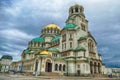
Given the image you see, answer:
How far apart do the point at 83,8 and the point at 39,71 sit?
112 ft

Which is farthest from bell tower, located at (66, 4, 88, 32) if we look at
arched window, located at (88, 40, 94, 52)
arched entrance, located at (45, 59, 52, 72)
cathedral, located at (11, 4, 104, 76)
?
arched entrance, located at (45, 59, 52, 72)

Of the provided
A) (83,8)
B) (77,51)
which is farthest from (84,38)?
(83,8)

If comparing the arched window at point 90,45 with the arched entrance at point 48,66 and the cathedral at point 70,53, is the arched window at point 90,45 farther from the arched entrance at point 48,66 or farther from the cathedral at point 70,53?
the arched entrance at point 48,66

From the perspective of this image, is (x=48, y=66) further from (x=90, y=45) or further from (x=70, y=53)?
(x=90, y=45)

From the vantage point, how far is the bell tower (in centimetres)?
5523

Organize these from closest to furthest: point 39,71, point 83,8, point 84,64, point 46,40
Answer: point 39,71
point 84,64
point 83,8
point 46,40

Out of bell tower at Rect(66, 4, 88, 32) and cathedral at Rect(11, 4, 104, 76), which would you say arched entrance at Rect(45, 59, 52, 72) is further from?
bell tower at Rect(66, 4, 88, 32)

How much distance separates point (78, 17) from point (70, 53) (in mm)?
16591

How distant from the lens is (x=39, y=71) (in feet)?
135

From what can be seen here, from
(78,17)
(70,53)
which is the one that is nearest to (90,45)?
(70,53)

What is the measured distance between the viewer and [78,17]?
5553 cm

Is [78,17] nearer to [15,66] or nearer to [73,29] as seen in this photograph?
[73,29]

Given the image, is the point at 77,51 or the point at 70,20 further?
the point at 70,20

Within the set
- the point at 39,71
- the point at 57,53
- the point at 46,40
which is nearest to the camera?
the point at 39,71
